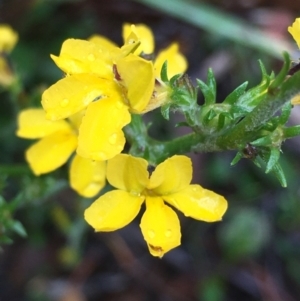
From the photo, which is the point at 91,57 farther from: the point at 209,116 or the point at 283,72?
the point at 283,72

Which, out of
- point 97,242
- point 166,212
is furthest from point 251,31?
point 166,212

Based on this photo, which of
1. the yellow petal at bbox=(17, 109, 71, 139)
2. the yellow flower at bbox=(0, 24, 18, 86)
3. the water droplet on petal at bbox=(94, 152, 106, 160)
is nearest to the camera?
the water droplet on petal at bbox=(94, 152, 106, 160)

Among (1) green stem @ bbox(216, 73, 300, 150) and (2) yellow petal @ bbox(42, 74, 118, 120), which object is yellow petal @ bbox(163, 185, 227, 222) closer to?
(1) green stem @ bbox(216, 73, 300, 150)

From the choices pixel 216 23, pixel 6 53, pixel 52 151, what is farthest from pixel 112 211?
pixel 216 23

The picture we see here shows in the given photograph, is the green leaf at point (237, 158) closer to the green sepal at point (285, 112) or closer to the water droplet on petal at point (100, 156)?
the green sepal at point (285, 112)

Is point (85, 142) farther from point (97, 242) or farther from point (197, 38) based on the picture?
point (197, 38)

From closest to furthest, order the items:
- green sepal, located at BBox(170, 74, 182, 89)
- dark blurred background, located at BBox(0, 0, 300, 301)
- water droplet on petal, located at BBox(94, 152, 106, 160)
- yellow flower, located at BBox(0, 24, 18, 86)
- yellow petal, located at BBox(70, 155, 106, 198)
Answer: water droplet on petal, located at BBox(94, 152, 106, 160) < green sepal, located at BBox(170, 74, 182, 89) < yellow petal, located at BBox(70, 155, 106, 198) < yellow flower, located at BBox(0, 24, 18, 86) < dark blurred background, located at BBox(0, 0, 300, 301)

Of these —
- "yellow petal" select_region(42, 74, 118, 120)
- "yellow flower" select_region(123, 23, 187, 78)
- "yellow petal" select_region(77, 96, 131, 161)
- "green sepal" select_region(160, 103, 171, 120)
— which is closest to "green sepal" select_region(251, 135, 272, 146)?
"green sepal" select_region(160, 103, 171, 120)
